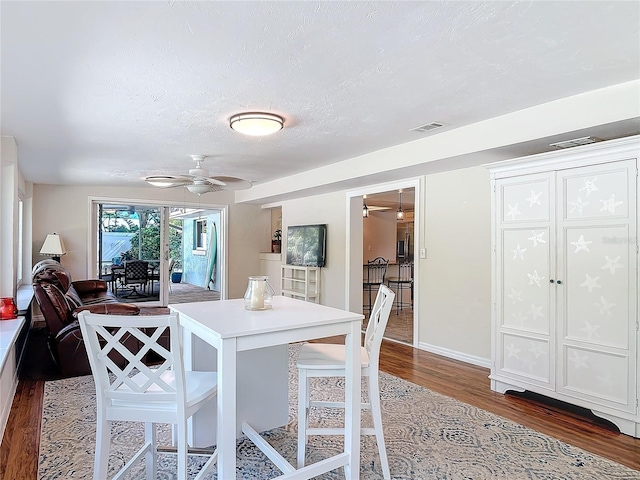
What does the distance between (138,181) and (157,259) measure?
5.96 ft

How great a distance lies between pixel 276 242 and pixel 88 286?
11.7ft

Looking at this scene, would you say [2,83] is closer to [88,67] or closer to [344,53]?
[88,67]

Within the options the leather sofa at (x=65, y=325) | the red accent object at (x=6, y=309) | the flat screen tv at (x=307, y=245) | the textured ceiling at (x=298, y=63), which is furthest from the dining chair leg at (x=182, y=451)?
the flat screen tv at (x=307, y=245)

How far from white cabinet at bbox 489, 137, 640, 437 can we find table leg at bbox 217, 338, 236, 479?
99.6 inches

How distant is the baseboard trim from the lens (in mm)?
4137

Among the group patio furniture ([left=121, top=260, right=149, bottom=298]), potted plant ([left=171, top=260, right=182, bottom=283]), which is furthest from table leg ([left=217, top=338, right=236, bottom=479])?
potted plant ([left=171, top=260, right=182, bottom=283])

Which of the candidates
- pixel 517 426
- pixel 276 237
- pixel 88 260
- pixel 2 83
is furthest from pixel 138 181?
pixel 517 426

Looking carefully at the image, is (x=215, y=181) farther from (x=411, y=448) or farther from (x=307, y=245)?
(x=307, y=245)

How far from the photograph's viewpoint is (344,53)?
85.9 inches

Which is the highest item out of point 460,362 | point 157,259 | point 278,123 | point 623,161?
point 278,123

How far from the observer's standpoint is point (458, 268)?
442 centimetres

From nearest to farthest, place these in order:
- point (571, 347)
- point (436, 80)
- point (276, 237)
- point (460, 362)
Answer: point (436, 80), point (571, 347), point (460, 362), point (276, 237)

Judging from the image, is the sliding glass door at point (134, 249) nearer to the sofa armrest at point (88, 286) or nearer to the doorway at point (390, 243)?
the sofa armrest at point (88, 286)

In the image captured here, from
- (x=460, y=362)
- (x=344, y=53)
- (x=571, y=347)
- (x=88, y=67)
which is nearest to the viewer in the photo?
(x=344, y=53)
